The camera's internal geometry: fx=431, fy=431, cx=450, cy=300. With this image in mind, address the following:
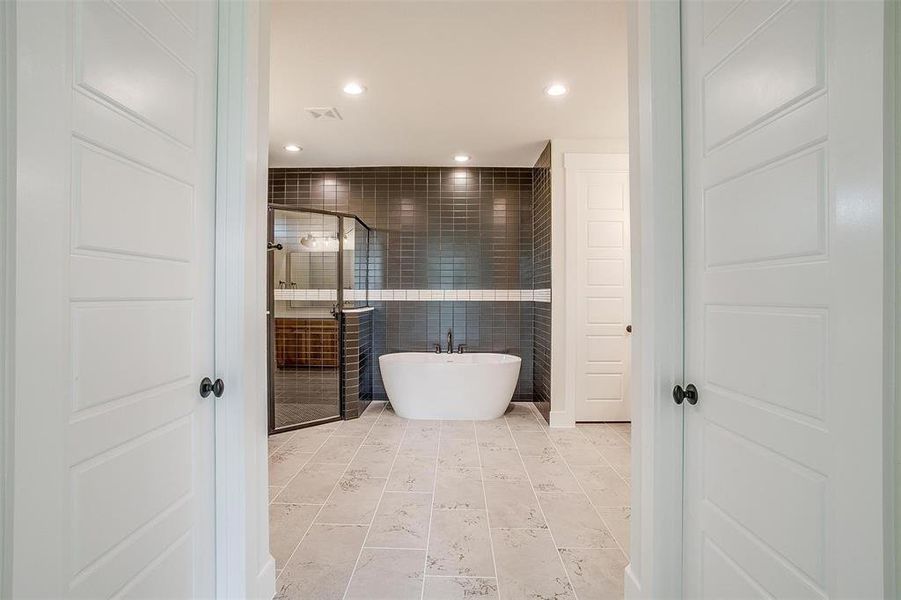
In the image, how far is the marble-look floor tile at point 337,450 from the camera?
291cm

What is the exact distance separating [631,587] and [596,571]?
0.28 metres

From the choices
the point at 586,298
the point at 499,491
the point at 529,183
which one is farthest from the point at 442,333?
the point at 499,491

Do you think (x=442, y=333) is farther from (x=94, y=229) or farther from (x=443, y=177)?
(x=94, y=229)

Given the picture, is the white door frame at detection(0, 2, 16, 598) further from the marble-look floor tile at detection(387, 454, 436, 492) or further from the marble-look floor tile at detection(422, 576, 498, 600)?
the marble-look floor tile at detection(387, 454, 436, 492)

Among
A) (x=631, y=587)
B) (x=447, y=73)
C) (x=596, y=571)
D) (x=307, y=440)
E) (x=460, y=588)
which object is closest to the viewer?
(x=631, y=587)

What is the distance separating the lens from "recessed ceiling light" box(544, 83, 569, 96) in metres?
2.74

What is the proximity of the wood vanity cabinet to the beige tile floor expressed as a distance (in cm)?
59

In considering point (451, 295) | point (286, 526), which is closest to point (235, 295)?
point (286, 526)

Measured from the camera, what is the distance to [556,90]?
2.79 m

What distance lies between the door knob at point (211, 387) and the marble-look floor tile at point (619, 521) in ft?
5.64

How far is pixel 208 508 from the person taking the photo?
1.30 metres

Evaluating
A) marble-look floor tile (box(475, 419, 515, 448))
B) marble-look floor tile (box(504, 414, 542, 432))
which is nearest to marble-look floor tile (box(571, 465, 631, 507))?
marble-look floor tile (box(475, 419, 515, 448))

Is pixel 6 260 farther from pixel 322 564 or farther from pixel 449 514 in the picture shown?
pixel 449 514

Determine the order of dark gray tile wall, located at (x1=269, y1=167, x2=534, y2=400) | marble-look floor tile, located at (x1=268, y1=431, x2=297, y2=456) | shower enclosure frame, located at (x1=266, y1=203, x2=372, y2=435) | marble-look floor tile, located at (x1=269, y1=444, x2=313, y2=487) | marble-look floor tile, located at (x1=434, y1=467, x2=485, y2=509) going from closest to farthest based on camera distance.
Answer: marble-look floor tile, located at (x1=434, y1=467, x2=485, y2=509) < marble-look floor tile, located at (x1=269, y1=444, x2=313, y2=487) < marble-look floor tile, located at (x1=268, y1=431, x2=297, y2=456) < shower enclosure frame, located at (x1=266, y1=203, x2=372, y2=435) < dark gray tile wall, located at (x1=269, y1=167, x2=534, y2=400)
